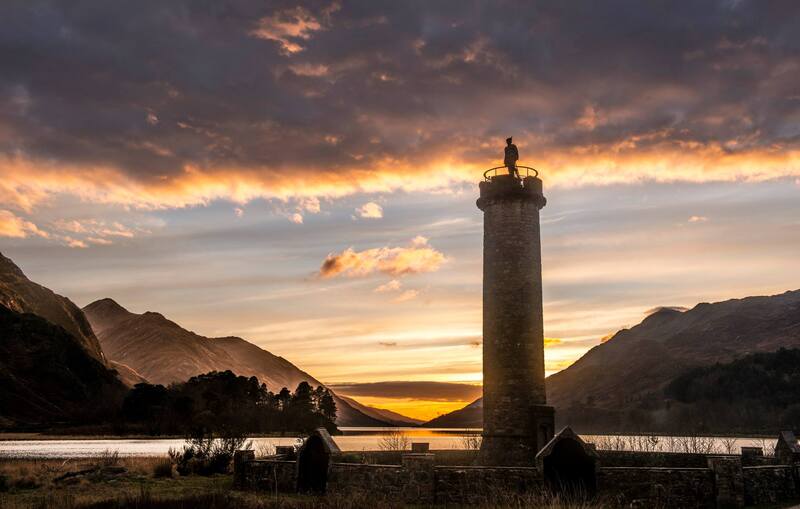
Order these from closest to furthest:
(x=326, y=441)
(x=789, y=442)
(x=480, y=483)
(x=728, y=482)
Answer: (x=728, y=482)
(x=480, y=483)
(x=326, y=441)
(x=789, y=442)

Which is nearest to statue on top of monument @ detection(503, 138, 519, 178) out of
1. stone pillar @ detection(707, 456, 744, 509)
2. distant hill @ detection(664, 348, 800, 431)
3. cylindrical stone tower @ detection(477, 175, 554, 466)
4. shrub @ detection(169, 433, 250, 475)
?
cylindrical stone tower @ detection(477, 175, 554, 466)

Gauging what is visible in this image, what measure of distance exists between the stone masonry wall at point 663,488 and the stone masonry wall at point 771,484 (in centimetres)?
171

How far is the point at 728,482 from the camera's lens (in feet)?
77.6

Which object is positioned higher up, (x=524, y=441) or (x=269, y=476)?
(x=524, y=441)

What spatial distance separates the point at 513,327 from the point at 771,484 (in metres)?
13.5

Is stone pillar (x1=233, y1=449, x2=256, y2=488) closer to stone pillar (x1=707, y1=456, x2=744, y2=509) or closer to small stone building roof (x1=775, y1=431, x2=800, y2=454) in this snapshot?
stone pillar (x1=707, y1=456, x2=744, y2=509)

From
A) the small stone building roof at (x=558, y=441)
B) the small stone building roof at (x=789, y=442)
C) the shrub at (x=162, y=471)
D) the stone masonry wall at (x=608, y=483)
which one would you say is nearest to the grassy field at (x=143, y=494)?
the shrub at (x=162, y=471)

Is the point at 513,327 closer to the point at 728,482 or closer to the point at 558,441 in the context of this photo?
the point at 558,441

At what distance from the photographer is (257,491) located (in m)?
28.3

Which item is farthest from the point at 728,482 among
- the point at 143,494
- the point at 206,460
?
the point at 206,460

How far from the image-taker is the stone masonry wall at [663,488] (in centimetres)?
2361

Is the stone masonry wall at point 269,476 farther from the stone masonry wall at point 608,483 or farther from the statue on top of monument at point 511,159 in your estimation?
the statue on top of monument at point 511,159

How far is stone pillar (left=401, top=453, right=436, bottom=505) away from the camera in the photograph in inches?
974

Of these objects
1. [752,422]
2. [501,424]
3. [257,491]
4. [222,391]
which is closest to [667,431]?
[752,422]
